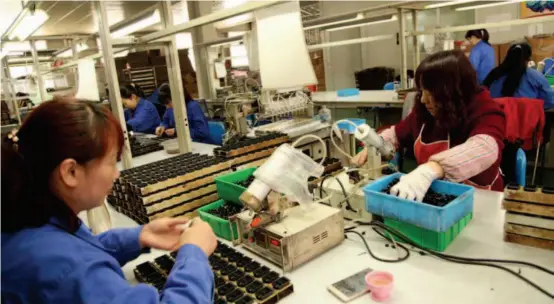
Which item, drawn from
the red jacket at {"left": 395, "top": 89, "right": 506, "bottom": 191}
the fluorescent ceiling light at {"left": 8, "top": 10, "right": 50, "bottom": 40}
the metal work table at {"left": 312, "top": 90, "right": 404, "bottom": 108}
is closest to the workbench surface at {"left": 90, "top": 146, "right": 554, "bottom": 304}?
the red jacket at {"left": 395, "top": 89, "right": 506, "bottom": 191}

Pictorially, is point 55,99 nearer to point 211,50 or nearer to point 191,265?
point 191,265

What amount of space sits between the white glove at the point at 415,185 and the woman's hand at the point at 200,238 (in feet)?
2.20

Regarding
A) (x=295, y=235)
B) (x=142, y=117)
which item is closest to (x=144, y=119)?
(x=142, y=117)

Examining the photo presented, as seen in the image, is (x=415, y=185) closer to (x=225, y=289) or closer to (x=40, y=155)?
(x=225, y=289)

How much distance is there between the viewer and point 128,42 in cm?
271

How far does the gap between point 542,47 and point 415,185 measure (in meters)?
6.43

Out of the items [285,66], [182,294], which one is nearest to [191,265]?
[182,294]

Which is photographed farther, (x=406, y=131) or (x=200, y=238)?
(x=406, y=131)

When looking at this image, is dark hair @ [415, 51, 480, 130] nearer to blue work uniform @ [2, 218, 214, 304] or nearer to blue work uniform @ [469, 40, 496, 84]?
blue work uniform @ [2, 218, 214, 304]

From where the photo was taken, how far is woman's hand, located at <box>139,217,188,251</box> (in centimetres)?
133

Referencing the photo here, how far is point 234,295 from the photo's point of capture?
1.12m

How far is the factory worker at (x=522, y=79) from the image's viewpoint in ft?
12.8

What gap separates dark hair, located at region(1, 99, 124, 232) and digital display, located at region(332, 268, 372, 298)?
2.57ft

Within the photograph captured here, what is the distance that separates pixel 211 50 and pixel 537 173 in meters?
5.10
